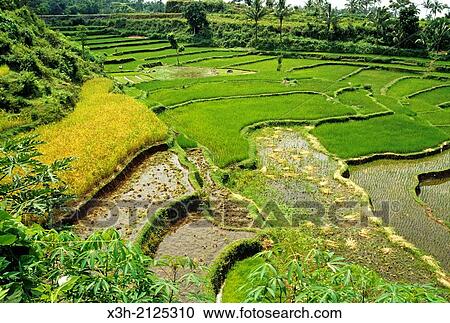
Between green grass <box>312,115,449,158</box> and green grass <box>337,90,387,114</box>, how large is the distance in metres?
1.29

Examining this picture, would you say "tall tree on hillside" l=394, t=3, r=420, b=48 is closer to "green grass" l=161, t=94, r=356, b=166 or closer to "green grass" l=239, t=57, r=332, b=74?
"green grass" l=239, t=57, r=332, b=74

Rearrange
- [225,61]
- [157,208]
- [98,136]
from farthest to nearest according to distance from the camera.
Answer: [225,61] < [98,136] < [157,208]

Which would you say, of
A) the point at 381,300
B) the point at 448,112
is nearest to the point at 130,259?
the point at 381,300

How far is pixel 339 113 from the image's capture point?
1814cm

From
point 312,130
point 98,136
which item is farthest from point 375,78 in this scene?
point 98,136

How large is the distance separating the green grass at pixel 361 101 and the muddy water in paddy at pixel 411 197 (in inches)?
194

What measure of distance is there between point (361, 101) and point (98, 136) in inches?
530

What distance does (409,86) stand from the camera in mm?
25125

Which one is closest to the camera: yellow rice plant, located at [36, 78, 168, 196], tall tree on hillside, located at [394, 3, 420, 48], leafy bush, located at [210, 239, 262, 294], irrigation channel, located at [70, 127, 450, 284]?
leafy bush, located at [210, 239, 262, 294]

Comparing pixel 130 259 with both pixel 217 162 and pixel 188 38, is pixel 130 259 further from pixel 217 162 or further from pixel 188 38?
pixel 188 38

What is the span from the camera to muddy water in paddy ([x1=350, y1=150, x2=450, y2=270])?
8945mm

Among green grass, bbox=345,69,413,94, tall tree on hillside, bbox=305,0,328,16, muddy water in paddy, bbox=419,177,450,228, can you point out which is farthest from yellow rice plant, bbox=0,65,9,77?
tall tree on hillside, bbox=305,0,328,16

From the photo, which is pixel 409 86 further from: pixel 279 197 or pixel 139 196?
pixel 139 196
